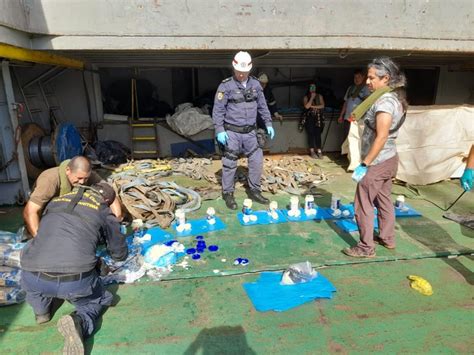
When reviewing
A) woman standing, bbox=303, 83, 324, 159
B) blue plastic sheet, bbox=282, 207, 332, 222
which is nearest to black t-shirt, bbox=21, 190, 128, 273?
blue plastic sheet, bbox=282, 207, 332, 222

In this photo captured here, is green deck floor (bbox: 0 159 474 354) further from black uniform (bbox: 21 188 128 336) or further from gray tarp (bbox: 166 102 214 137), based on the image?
gray tarp (bbox: 166 102 214 137)

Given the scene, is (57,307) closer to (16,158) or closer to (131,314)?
(131,314)

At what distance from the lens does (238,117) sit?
477cm

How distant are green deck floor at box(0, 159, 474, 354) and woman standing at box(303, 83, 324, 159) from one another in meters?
4.35

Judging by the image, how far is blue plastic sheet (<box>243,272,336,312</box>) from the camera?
9.39 feet

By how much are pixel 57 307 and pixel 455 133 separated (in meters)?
6.18

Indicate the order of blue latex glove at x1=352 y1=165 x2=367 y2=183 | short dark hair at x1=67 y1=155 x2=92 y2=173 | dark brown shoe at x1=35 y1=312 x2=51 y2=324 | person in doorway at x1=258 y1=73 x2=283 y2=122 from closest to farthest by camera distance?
1. dark brown shoe at x1=35 y1=312 x2=51 y2=324
2. short dark hair at x1=67 y1=155 x2=92 y2=173
3. blue latex glove at x1=352 y1=165 x2=367 y2=183
4. person in doorway at x1=258 y1=73 x2=283 y2=122

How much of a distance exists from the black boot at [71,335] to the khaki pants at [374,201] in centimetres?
260

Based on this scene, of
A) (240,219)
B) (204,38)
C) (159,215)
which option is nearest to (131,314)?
(159,215)

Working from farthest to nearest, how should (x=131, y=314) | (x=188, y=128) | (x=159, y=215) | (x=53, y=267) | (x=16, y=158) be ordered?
(x=188, y=128), (x=16, y=158), (x=159, y=215), (x=131, y=314), (x=53, y=267)

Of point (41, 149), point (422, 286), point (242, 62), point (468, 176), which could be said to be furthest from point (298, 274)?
point (41, 149)

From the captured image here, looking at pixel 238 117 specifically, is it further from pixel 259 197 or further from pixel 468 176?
pixel 468 176

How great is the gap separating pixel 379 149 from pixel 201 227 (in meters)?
2.23

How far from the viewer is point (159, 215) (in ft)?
14.6
